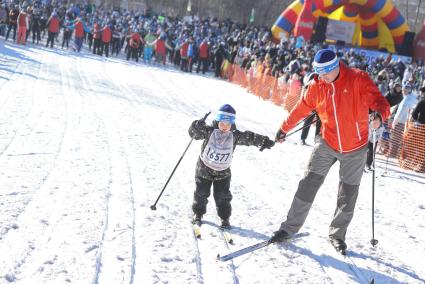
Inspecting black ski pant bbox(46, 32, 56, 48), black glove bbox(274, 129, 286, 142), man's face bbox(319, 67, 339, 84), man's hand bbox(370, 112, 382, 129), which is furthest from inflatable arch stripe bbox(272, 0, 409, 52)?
man's hand bbox(370, 112, 382, 129)

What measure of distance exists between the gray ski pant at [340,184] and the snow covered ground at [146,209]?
0.29 m

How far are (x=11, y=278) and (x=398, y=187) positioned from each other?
671 centimetres

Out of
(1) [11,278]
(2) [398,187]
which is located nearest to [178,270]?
(1) [11,278]

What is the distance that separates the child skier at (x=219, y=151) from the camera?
219 inches

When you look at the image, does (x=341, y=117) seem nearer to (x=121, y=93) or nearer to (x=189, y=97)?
(x=121, y=93)

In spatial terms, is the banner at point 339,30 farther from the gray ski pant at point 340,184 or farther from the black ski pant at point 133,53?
the gray ski pant at point 340,184

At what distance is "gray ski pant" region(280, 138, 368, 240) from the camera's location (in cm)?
532

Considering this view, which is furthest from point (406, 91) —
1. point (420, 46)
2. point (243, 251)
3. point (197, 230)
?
point (420, 46)

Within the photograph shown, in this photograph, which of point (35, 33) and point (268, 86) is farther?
point (35, 33)

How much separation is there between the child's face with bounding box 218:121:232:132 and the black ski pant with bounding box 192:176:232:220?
51 cm

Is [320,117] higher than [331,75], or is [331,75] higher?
[331,75]

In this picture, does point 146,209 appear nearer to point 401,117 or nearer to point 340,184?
point 340,184

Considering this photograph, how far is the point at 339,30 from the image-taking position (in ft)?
116

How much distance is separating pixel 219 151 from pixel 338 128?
3.94 feet
